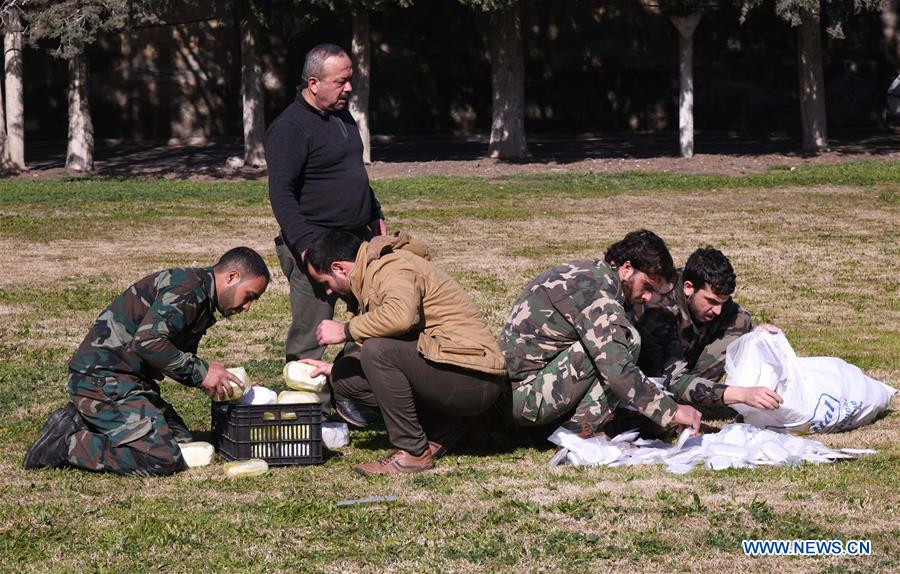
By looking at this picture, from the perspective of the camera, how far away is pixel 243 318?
39.2 feet

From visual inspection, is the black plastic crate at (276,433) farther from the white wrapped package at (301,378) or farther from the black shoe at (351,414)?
the black shoe at (351,414)

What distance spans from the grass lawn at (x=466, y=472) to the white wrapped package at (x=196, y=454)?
0.08 metres

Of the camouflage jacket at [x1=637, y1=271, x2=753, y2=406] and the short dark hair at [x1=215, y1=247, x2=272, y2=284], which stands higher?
the short dark hair at [x1=215, y1=247, x2=272, y2=284]

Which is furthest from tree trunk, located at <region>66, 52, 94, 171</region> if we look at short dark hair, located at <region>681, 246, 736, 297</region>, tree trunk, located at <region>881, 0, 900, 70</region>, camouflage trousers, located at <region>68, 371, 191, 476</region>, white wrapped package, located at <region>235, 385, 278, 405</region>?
short dark hair, located at <region>681, 246, 736, 297</region>

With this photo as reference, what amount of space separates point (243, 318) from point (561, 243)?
5661mm

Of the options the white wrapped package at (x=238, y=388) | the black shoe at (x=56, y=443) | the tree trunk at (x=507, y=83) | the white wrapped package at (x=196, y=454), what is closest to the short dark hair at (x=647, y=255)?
the white wrapped package at (x=238, y=388)

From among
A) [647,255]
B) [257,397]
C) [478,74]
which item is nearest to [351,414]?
[257,397]

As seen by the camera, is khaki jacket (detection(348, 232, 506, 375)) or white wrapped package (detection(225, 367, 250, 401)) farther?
white wrapped package (detection(225, 367, 250, 401))

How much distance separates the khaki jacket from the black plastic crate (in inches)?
21.7

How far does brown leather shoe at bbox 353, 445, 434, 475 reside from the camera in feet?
22.5

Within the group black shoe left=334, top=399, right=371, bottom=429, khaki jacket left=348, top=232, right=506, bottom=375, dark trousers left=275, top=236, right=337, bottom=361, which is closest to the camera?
khaki jacket left=348, top=232, right=506, bottom=375

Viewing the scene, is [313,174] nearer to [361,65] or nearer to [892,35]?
[361,65]

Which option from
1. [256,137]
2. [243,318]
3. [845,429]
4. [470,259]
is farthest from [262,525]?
[256,137]

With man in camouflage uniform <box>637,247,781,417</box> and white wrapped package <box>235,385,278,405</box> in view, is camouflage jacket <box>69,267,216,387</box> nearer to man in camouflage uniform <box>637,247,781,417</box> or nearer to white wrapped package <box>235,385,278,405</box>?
white wrapped package <box>235,385,278,405</box>
